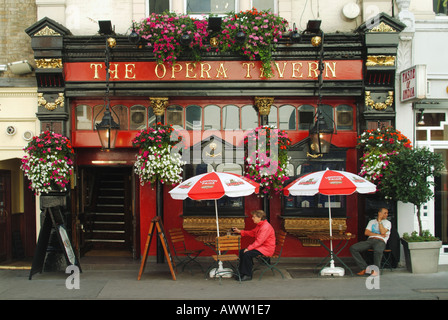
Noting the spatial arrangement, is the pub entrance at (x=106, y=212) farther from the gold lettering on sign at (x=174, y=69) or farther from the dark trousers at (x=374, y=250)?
the dark trousers at (x=374, y=250)

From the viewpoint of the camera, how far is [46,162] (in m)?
9.63

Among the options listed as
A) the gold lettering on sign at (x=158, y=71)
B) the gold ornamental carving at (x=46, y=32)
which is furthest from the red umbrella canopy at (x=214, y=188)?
the gold ornamental carving at (x=46, y=32)

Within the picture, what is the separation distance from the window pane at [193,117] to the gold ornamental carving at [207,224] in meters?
2.17

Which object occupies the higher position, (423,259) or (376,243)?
(376,243)

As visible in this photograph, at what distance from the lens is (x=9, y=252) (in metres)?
11.4

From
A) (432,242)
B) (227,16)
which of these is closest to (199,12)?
(227,16)

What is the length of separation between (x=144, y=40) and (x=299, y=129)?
13.7ft

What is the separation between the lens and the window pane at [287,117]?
35.0 ft

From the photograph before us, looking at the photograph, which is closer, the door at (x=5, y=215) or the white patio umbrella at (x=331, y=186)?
the white patio umbrella at (x=331, y=186)

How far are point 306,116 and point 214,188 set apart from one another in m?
3.55

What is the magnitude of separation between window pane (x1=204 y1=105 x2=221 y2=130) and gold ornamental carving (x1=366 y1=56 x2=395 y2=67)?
12.0ft

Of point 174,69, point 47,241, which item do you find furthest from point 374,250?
point 47,241

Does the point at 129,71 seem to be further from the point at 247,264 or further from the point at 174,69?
the point at 247,264

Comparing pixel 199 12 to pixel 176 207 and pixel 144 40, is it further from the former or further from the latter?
pixel 176 207
